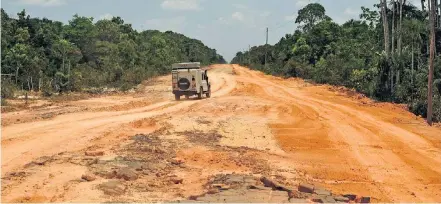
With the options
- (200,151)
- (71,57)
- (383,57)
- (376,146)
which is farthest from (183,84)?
(71,57)

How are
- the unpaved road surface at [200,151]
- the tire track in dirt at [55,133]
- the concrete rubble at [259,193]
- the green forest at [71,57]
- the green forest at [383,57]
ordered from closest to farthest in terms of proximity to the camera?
the concrete rubble at [259,193] → the unpaved road surface at [200,151] → the tire track in dirt at [55,133] → the green forest at [383,57] → the green forest at [71,57]

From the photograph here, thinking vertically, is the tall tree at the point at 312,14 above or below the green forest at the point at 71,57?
above

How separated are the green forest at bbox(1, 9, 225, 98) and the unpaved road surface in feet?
25.9

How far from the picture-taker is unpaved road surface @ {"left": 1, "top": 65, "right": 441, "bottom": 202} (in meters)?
9.46

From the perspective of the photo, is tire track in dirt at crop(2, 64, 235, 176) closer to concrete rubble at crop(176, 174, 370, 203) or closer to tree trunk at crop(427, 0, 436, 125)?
concrete rubble at crop(176, 174, 370, 203)

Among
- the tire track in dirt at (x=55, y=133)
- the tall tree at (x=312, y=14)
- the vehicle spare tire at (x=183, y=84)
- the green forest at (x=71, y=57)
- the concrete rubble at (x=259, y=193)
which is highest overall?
the tall tree at (x=312, y=14)

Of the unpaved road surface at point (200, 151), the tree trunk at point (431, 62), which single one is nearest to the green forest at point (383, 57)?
the tree trunk at point (431, 62)

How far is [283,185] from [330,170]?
2793 mm

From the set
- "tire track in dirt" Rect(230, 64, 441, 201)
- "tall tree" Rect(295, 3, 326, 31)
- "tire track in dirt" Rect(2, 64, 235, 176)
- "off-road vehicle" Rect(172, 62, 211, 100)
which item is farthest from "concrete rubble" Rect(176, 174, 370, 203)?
"tall tree" Rect(295, 3, 326, 31)

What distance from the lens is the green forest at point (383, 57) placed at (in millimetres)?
26641

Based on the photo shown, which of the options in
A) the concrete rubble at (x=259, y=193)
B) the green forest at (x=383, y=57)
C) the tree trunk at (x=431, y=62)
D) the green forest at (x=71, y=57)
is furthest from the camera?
the green forest at (x=71, y=57)

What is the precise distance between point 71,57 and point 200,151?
29.6 metres

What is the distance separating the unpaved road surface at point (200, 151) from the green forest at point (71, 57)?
7898 mm

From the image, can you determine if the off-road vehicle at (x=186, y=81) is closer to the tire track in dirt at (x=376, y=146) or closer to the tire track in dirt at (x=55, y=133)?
the tire track in dirt at (x=55, y=133)
